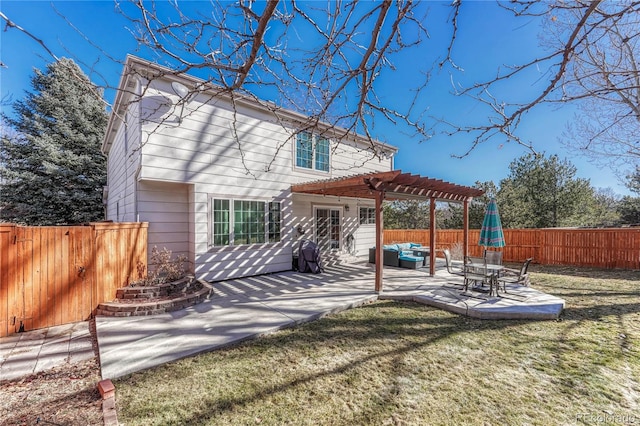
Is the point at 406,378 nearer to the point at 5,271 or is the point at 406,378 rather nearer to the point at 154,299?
the point at 154,299

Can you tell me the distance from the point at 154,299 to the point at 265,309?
2150 millimetres

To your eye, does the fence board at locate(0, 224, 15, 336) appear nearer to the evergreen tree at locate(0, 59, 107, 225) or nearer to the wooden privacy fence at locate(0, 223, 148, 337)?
the wooden privacy fence at locate(0, 223, 148, 337)

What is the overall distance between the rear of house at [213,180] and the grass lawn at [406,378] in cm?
334

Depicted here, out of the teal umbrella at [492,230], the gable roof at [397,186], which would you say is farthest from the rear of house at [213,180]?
the teal umbrella at [492,230]

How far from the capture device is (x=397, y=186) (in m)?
6.42

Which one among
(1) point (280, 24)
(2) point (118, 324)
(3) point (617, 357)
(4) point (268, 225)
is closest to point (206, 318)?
(2) point (118, 324)

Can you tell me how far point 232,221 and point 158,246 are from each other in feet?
5.92

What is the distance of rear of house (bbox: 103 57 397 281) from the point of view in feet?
19.8

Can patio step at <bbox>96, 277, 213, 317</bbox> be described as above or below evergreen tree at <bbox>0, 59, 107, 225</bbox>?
below

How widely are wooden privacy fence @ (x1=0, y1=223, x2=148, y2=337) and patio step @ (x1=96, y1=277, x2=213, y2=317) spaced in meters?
0.28

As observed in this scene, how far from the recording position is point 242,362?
3283 millimetres

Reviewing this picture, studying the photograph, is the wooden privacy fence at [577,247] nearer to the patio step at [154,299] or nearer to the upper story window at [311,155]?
the upper story window at [311,155]

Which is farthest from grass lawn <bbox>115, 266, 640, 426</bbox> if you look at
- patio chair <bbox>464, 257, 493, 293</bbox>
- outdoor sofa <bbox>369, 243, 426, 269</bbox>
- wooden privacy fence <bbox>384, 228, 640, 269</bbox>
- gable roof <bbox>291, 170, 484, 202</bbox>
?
wooden privacy fence <bbox>384, 228, 640, 269</bbox>

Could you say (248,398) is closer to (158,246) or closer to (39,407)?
(39,407)
